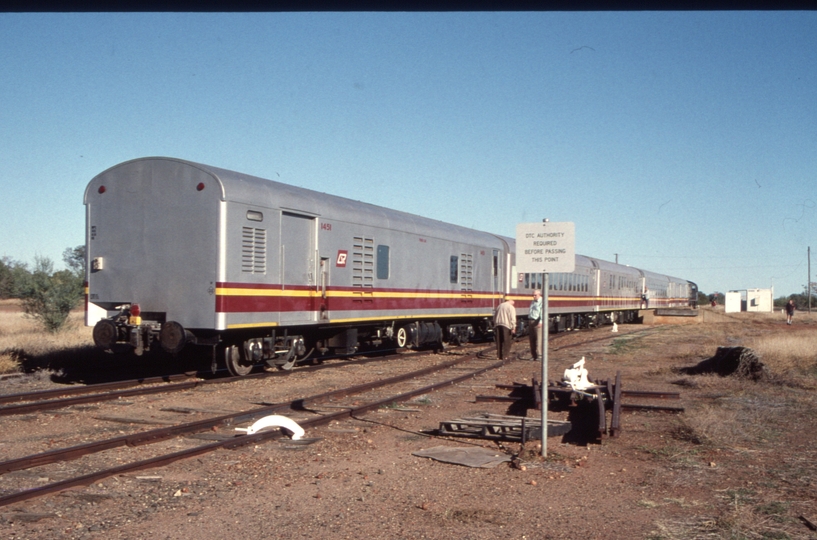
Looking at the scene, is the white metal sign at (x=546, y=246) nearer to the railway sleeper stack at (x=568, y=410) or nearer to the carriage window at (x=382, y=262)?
the railway sleeper stack at (x=568, y=410)

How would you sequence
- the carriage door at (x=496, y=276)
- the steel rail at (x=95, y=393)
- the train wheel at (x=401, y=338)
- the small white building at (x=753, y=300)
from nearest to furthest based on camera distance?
1. the steel rail at (x=95, y=393)
2. the train wheel at (x=401, y=338)
3. the carriage door at (x=496, y=276)
4. the small white building at (x=753, y=300)

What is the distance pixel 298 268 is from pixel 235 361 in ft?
6.67

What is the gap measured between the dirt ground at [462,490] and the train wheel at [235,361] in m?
4.12

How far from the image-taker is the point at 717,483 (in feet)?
21.4

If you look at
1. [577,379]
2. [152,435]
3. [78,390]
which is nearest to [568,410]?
[577,379]

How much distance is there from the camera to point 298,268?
1426cm

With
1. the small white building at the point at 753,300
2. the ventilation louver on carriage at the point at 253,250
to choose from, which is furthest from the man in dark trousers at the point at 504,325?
the small white building at the point at 753,300

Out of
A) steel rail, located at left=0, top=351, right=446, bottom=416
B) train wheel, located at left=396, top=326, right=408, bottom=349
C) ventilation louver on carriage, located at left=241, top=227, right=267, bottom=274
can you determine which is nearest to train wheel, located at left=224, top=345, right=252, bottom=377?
steel rail, located at left=0, top=351, right=446, bottom=416

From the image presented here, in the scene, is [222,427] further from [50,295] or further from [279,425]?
[50,295]

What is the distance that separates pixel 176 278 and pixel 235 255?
3.50 feet

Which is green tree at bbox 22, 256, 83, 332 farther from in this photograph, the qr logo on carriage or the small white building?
the small white building

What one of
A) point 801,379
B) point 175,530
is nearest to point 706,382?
point 801,379

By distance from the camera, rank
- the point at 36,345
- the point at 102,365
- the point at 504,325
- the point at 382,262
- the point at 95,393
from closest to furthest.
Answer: the point at 95,393 → the point at 102,365 → the point at 382,262 → the point at 504,325 → the point at 36,345

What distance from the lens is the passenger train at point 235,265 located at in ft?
40.9
